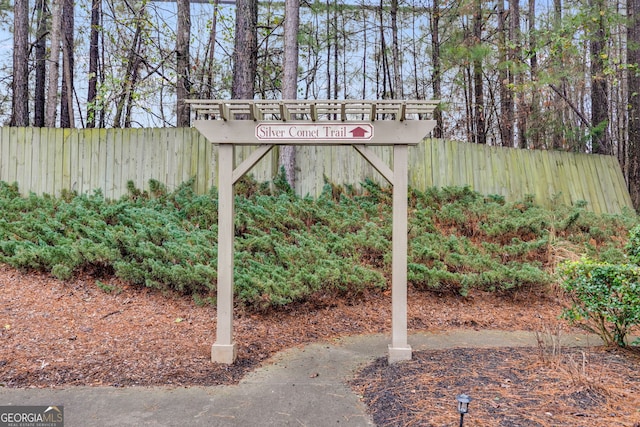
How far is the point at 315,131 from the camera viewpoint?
383 centimetres

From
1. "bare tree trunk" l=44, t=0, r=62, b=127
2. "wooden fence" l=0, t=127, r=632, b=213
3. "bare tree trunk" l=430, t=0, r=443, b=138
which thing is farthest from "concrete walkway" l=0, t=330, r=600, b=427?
"bare tree trunk" l=430, t=0, r=443, b=138

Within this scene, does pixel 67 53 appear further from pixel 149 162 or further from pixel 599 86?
pixel 599 86

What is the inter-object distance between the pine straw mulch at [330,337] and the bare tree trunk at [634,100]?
5.80m

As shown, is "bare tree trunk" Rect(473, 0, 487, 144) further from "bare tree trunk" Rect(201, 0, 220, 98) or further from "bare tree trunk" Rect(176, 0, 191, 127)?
"bare tree trunk" Rect(176, 0, 191, 127)

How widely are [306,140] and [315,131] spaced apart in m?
0.12

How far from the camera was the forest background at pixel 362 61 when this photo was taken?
28.3 ft

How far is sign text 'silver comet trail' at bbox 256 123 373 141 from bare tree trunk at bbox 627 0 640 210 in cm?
876

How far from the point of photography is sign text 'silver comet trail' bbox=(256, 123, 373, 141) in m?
3.81

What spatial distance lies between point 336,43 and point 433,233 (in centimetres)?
869

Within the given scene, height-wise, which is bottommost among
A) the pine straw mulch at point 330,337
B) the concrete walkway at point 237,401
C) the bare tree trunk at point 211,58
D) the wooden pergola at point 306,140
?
the concrete walkway at point 237,401

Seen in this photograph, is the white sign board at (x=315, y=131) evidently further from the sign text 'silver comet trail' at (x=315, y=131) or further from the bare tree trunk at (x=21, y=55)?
the bare tree trunk at (x=21, y=55)

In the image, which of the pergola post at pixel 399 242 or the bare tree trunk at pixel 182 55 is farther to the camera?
the bare tree trunk at pixel 182 55

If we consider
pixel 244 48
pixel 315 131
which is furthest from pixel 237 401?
pixel 244 48

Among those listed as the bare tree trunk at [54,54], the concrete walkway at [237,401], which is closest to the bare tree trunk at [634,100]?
the concrete walkway at [237,401]
